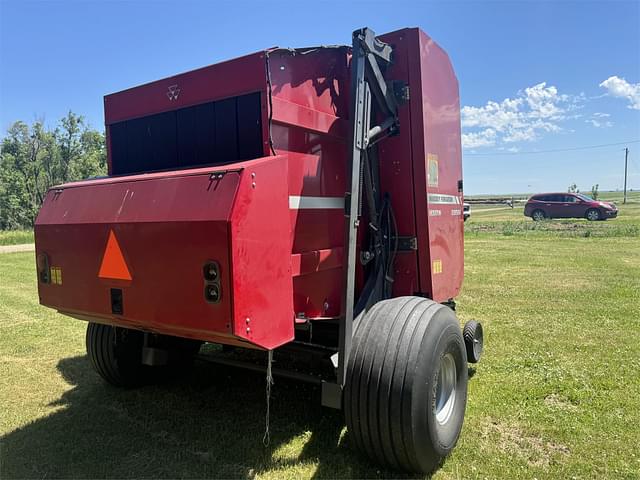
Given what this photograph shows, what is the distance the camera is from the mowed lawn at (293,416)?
10.4ft

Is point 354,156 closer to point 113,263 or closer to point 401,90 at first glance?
point 401,90

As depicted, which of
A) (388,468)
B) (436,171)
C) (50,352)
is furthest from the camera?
(50,352)

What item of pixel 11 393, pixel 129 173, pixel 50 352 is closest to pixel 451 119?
pixel 129 173

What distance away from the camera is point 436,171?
4004mm

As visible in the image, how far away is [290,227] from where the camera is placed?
2.85 metres

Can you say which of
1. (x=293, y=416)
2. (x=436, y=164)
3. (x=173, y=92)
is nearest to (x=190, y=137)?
(x=173, y=92)

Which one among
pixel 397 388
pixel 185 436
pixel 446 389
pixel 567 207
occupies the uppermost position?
pixel 567 207

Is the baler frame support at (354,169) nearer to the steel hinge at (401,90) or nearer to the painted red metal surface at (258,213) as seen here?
the painted red metal surface at (258,213)

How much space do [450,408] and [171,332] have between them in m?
1.98

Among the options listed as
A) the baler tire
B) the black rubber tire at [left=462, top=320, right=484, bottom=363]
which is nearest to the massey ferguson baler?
the baler tire

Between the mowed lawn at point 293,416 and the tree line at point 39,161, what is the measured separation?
1655 inches

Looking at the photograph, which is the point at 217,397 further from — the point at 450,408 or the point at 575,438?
the point at 575,438

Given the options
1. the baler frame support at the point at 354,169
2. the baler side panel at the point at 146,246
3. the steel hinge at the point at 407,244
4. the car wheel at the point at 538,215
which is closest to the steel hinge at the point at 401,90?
the baler frame support at the point at 354,169

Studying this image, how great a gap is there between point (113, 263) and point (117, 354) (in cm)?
191
